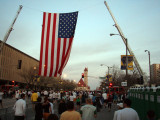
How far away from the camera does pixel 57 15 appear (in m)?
13.1

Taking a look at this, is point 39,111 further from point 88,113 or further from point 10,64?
point 10,64

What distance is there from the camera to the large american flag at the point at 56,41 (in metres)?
12.4

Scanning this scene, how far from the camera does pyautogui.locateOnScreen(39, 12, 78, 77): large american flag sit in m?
12.4

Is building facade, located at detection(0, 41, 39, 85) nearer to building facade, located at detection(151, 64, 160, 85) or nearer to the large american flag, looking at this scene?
building facade, located at detection(151, 64, 160, 85)

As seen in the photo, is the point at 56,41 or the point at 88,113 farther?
the point at 56,41

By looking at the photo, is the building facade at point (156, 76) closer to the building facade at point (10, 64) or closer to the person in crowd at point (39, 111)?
the building facade at point (10, 64)

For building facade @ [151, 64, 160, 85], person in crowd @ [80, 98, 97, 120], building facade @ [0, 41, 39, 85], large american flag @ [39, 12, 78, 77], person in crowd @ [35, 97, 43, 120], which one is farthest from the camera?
building facade @ [151, 64, 160, 85]

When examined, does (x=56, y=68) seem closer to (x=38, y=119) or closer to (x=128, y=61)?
(x=38, y=119)

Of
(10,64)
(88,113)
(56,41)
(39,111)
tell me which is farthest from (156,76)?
(88,113)

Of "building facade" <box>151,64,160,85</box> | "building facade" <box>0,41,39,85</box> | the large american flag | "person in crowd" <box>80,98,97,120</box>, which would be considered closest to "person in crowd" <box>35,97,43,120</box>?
"person in crowd" <box>80,98,97,120</box>

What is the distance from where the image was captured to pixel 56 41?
12.7 meters

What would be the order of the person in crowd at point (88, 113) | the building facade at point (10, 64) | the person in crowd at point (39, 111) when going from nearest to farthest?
the person in crowd at point (88, 113)
the person in crowd at point (39, 111)
the building facade at point (10, 64)

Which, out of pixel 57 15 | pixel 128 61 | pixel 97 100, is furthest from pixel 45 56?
pixel 128 61

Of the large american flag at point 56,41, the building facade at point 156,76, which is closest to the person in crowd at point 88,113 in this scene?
the large american flag at point 56,41
